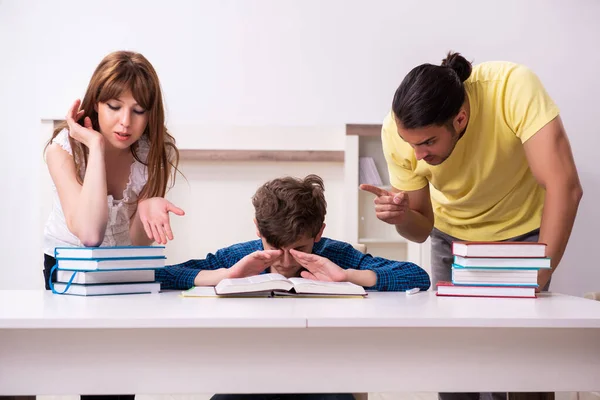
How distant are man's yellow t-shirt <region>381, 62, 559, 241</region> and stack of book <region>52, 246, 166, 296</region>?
0.84 meters

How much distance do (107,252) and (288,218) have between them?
0.44 metres

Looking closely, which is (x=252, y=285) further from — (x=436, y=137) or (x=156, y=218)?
(x=436, y=137)

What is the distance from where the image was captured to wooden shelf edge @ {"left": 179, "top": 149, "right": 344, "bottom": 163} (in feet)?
12.3

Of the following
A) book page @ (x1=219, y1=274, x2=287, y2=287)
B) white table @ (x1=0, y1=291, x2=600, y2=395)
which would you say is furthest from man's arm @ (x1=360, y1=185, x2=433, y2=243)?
white table @ (x1=0, y1=291, x2=600, y2=395)

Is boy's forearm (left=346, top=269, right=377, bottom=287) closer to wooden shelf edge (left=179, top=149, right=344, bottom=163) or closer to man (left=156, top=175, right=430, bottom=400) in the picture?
man (left=156, top=175, right=430, bottom=400)

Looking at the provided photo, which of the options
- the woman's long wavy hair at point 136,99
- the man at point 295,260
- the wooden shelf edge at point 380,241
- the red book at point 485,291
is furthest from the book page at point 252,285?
the wooden shelf edge at point 380,241

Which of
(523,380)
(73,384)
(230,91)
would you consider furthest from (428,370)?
(230,91)

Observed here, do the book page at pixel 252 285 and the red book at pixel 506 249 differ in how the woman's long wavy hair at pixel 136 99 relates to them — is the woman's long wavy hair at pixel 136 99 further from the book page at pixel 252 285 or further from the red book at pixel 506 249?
the red book at pixel 506 249

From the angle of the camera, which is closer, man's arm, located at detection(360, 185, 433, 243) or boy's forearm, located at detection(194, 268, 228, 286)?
boy's forearm, located at detection(194, 268, 228, 286)

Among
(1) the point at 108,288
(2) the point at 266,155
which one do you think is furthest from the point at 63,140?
(2) the point at 266,155

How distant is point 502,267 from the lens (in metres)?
1.45

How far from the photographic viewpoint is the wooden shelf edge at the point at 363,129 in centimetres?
370

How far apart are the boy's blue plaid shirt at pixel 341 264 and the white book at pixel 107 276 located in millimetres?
99

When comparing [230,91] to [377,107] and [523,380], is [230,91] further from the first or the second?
[523,380]
